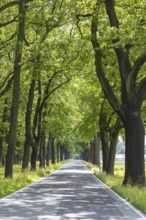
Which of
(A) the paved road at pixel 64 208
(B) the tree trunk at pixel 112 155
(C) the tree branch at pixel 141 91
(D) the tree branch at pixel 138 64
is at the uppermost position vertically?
(D) the tree branch at pixel 138 64

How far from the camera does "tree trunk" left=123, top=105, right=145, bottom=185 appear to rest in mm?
20672

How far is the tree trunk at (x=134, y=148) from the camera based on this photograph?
20672 millimetres

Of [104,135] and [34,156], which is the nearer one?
[34,156]

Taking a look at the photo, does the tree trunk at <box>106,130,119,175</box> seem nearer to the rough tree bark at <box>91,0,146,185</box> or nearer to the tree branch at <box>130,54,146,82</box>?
the rough tree bark at <box>91,0,146,185</box>

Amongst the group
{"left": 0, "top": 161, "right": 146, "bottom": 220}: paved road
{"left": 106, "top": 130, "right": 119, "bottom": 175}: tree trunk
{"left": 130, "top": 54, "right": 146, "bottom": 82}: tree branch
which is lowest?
{"left": 0, "top": 161, "right": 146, "bottom": 220}: paved road

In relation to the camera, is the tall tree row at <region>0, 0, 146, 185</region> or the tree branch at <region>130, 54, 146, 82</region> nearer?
the tree branch at <region>130, 54, 146, 82</region>

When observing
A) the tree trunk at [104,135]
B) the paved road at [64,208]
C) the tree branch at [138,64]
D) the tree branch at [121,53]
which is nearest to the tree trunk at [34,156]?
the tree trunk at [104,135]

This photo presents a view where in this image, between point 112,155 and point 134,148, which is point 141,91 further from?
point 112,155

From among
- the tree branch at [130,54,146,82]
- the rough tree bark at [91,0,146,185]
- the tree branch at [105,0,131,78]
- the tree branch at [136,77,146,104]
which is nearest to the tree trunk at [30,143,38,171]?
the rough tree bark at [91,0,146,185]

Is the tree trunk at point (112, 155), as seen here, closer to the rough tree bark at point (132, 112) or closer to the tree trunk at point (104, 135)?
the tree trunk at point (104, 135)

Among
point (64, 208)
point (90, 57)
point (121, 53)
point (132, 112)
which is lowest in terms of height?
point (64, 208)

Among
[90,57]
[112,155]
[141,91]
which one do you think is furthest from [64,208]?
[112,155]

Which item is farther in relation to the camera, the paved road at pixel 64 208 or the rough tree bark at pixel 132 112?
the rough tree bark at pixel 132 112

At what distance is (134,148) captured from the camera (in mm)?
20844
